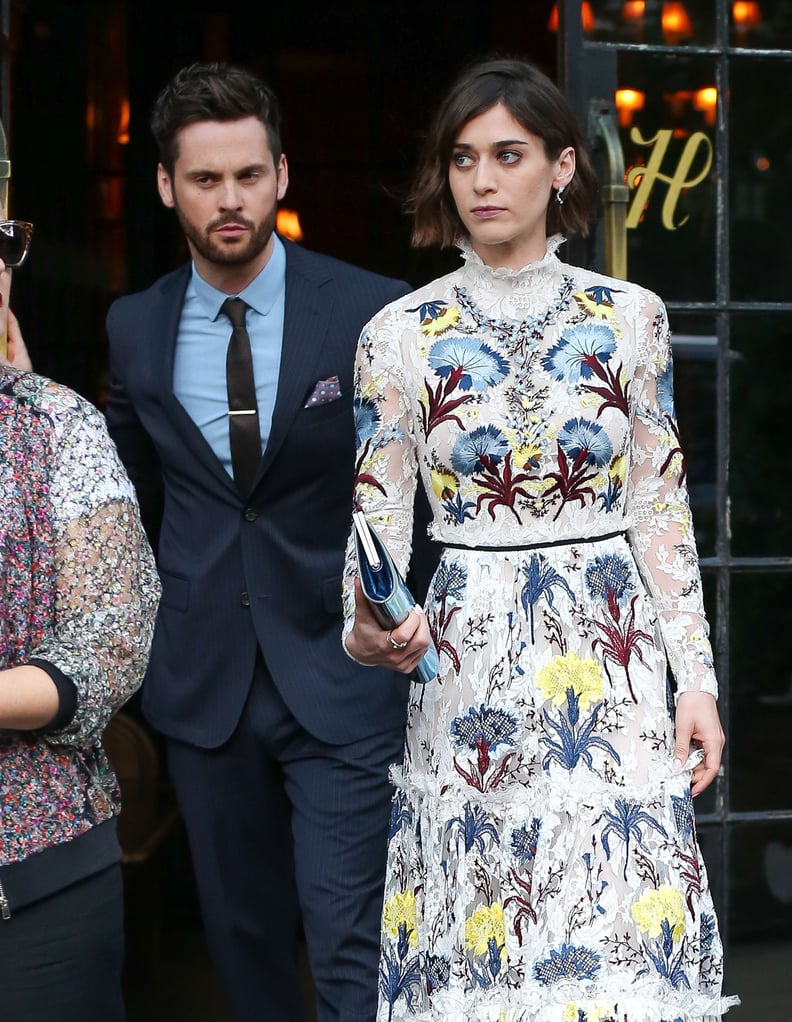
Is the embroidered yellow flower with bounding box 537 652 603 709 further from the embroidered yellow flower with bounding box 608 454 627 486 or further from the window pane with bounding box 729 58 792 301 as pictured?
the window pane with bounding box 729 58 792 301

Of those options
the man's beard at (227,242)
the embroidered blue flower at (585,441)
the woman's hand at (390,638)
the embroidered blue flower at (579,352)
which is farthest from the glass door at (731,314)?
the woman's hand at (390,638)

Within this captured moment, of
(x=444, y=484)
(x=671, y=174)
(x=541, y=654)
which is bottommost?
(x=541, y=654)

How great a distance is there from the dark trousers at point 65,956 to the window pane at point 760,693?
2.04m

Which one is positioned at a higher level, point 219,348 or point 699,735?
point 219,348

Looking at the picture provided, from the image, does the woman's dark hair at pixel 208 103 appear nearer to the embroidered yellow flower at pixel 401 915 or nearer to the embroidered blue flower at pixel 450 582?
the embroidered blue flower at pixel 450 582

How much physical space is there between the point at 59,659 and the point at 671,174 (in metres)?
2.25

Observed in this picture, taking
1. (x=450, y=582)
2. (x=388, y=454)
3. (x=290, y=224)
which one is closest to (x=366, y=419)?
(x=388, y=454)

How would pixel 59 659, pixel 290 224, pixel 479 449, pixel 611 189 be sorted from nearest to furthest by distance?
pixel 59 659 < pixel 479 449 < pixel 611 189 < pixel 290 224

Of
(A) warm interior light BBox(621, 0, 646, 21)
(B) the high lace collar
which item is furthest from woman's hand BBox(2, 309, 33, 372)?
(A) warm interior light BBox(621, 0, 646, 21)

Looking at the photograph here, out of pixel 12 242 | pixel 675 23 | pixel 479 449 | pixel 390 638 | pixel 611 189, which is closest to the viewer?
pixel 12 242

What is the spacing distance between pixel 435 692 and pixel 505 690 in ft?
0.42

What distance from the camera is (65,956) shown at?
2203 millimetres

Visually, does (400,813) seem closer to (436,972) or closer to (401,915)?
(401,915)

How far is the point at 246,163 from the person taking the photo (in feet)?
10.8
